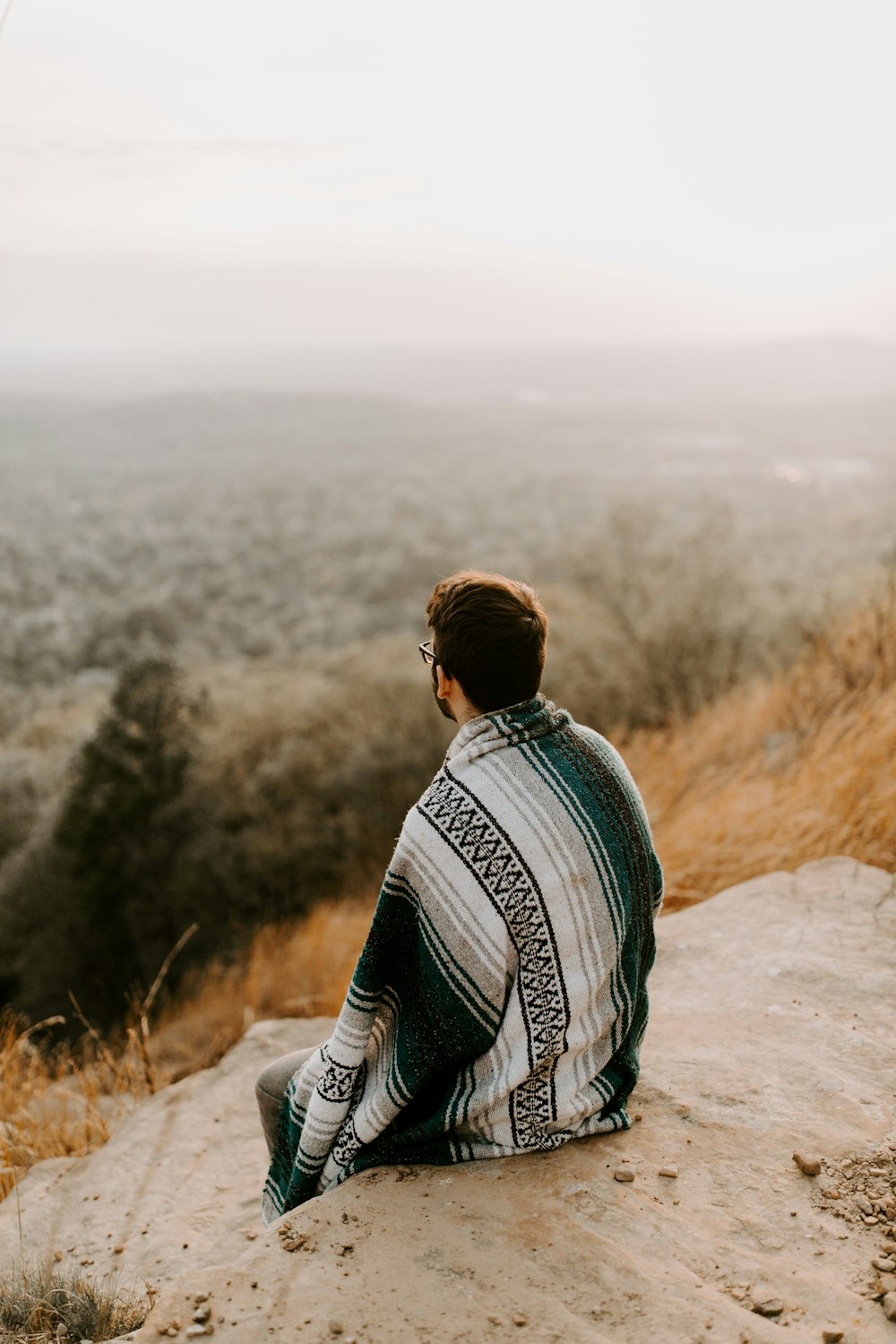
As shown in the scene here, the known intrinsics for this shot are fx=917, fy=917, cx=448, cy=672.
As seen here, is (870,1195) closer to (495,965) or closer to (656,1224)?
(656,1224)

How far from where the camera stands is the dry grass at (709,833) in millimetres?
3438

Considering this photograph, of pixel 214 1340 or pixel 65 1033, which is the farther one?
pixel 65 1033

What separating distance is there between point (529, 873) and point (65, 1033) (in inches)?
296

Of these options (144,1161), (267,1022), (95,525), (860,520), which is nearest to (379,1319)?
(144,1161)

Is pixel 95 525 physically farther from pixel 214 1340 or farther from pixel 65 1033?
pixel 214 1340

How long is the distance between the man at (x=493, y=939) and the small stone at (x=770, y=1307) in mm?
454

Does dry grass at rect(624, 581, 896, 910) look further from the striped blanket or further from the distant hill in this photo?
the distant hill

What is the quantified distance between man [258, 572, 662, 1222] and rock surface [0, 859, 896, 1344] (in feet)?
0.39

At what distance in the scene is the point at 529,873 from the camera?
169 centimetres

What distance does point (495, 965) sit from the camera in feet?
5.67

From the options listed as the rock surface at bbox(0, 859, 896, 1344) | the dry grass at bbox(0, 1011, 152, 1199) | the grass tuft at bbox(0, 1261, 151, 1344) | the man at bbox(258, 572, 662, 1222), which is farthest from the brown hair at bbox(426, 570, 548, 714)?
the dry grass at bbox(0, 1011, 152, 1199)

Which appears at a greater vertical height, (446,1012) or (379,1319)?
(446,1012)

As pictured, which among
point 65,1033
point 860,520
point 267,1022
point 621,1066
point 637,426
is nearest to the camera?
point 621,1066

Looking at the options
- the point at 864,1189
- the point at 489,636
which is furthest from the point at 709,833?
the point at 489,636
